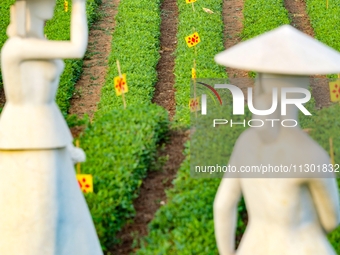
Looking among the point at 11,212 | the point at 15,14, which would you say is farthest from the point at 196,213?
the point at 15,14

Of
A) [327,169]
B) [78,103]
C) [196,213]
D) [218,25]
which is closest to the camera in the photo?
[327,169]

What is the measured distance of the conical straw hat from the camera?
3.49 metres

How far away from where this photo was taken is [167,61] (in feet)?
39.1

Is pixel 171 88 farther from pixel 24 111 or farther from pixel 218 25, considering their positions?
pixel 24 111

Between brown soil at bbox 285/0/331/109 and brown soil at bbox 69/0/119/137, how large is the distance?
311 centimetres

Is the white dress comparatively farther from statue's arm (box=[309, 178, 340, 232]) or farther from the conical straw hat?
statue's arm (box=[309, 178, 340, 232])

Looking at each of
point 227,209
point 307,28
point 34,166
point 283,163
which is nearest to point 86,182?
point 34,166

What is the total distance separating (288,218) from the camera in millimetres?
3666

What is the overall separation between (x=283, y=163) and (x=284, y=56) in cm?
51

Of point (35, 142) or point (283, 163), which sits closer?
point (283, 163)

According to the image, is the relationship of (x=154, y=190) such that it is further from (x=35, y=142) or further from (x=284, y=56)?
(x=284, y=56)

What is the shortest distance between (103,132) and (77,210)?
2563 millimetres

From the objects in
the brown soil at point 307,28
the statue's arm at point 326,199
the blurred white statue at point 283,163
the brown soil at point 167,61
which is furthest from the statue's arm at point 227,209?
the brown soil at point 307,28

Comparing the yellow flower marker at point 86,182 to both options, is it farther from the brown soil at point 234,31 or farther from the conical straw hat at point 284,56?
the brown soil at point 234,31
